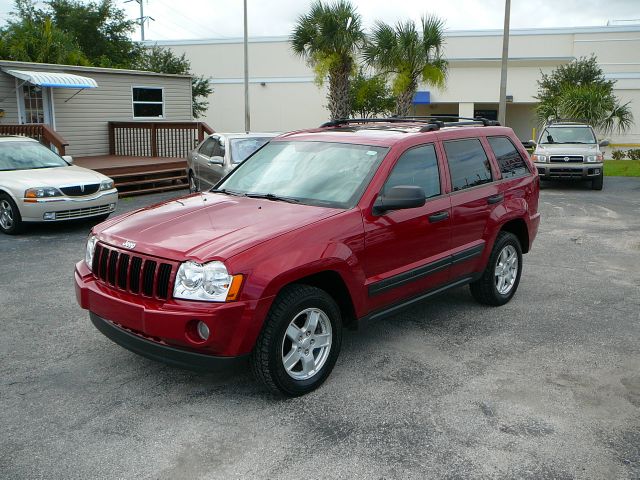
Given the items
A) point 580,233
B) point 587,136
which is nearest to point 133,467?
point 580,233

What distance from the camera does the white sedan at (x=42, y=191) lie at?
977 centimetres

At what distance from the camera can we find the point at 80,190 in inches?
400

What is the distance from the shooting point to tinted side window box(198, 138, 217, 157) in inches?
496

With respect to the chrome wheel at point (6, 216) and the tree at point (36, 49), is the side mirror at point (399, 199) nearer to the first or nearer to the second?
the chrome wheel at point (6, 216)

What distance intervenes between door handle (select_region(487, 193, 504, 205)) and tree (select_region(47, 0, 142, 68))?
115ft

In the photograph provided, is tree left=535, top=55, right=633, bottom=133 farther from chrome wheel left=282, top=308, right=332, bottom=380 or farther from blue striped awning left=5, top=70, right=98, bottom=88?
chrome wheel left=282, top=308, right=332, bottom=380

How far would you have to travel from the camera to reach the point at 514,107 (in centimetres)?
4197

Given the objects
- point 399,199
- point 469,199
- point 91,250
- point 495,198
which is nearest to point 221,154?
point 495,198

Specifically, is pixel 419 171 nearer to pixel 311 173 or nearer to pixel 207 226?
pixel 311 173

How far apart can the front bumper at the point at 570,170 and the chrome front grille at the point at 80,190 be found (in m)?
11.0

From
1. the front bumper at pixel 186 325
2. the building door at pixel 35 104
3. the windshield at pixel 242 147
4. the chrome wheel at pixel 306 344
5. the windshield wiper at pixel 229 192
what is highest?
the building door at pixel 35 104

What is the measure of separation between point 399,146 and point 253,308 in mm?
1983

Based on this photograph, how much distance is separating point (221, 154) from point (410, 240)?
759 centimetres

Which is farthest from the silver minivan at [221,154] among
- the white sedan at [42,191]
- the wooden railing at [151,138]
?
the wooden railing at [151,138]
